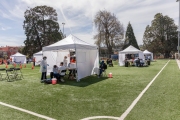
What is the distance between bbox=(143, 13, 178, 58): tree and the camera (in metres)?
50.4

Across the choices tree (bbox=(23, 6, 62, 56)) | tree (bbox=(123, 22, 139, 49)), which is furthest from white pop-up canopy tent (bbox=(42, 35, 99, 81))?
tree (bbox=(123, 22, 139, 49))

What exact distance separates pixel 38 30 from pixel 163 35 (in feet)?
125

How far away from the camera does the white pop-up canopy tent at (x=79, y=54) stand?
31.2ft

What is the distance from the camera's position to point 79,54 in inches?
389

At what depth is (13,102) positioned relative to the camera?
5.34 meters

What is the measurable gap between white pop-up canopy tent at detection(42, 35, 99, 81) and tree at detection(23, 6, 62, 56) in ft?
82.4

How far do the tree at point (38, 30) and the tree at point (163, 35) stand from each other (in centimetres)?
3217

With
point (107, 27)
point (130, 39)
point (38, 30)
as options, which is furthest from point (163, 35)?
point (38, 30)

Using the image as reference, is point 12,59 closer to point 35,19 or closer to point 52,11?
point 35,19

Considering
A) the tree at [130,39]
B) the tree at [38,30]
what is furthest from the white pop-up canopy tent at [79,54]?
the tree at [130,39]

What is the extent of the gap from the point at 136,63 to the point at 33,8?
2903 centimetres

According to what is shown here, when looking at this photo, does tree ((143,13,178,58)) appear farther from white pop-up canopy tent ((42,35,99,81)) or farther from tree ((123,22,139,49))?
white pop-up canopy tent ((42,35,99,81))

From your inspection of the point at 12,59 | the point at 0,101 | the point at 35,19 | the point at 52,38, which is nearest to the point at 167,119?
the point at 0,101

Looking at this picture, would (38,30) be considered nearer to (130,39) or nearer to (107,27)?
(107,27)
